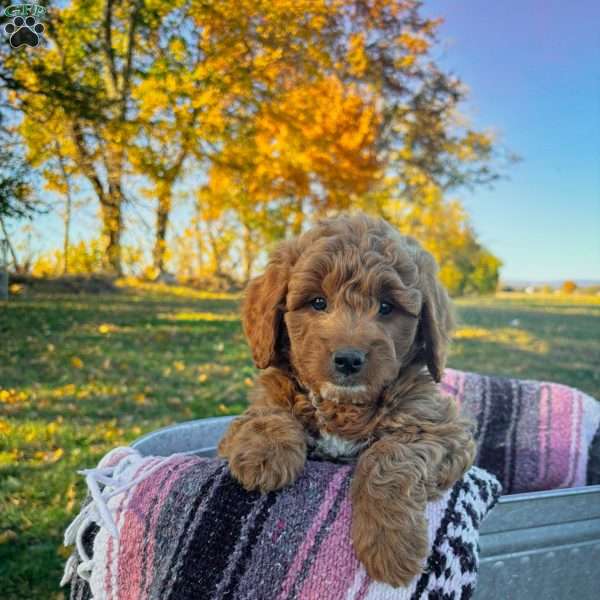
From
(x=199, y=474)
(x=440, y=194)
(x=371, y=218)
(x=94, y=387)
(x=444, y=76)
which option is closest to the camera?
(x=199, y=474)

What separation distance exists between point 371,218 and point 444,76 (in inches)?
113

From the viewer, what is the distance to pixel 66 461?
301cm

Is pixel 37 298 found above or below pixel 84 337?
above

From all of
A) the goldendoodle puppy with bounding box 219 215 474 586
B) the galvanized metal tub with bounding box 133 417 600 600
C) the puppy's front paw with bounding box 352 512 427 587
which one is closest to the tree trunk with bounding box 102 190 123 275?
the galvanized metal tub with bounding box 133 417 600 600

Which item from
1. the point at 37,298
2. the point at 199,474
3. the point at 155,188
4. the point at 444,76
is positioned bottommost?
the point at 199,474

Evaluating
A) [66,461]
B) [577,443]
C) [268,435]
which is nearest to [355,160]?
[577,443]

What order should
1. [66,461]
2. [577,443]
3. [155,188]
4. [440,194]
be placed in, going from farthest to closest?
[440,194]
[155,188]
[66,461]
[577,443]

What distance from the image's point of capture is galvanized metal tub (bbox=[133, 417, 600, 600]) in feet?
5.50

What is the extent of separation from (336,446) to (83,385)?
2.39 metres

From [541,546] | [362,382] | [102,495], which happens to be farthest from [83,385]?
[541,546]

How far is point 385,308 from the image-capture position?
1.66 meters

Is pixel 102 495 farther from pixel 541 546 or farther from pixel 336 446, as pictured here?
pixel 541 546

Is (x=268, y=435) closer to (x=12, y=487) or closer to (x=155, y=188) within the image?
(x=12, y=487)

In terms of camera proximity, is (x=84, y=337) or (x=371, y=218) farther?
(x=84, y=337)
